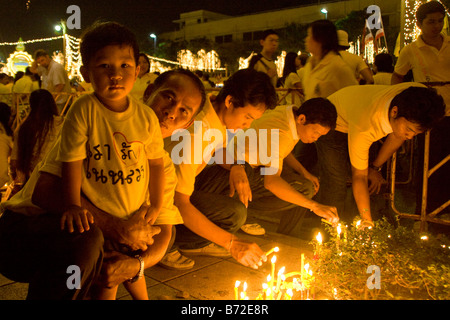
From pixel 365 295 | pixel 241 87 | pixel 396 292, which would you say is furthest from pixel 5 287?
pixel 396 292

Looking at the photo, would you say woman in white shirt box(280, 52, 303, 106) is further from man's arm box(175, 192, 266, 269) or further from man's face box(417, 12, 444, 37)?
man's arm box(175, 192, 266, 269)

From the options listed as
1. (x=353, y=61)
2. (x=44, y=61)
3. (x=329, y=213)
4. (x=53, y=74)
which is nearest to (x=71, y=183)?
(x=329, y=213)

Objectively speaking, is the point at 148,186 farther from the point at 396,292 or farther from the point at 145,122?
the point at 396,292

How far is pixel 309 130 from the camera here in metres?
3.90

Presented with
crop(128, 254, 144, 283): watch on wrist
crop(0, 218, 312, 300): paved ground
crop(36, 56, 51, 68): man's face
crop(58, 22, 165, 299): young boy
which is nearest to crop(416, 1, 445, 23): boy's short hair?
crop(0, 218, 312, 300): paved ground

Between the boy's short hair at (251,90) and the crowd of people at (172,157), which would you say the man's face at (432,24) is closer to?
the crowd of people at (172,157)

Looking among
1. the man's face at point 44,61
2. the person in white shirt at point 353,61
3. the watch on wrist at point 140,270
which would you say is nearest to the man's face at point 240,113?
the watch on wrist at point 140,270

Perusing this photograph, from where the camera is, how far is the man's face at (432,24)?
4633mm

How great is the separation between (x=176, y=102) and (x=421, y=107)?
6.52ft

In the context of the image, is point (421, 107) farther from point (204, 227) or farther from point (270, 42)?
point (270, 42)

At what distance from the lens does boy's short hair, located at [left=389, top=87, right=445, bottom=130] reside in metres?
3.38
